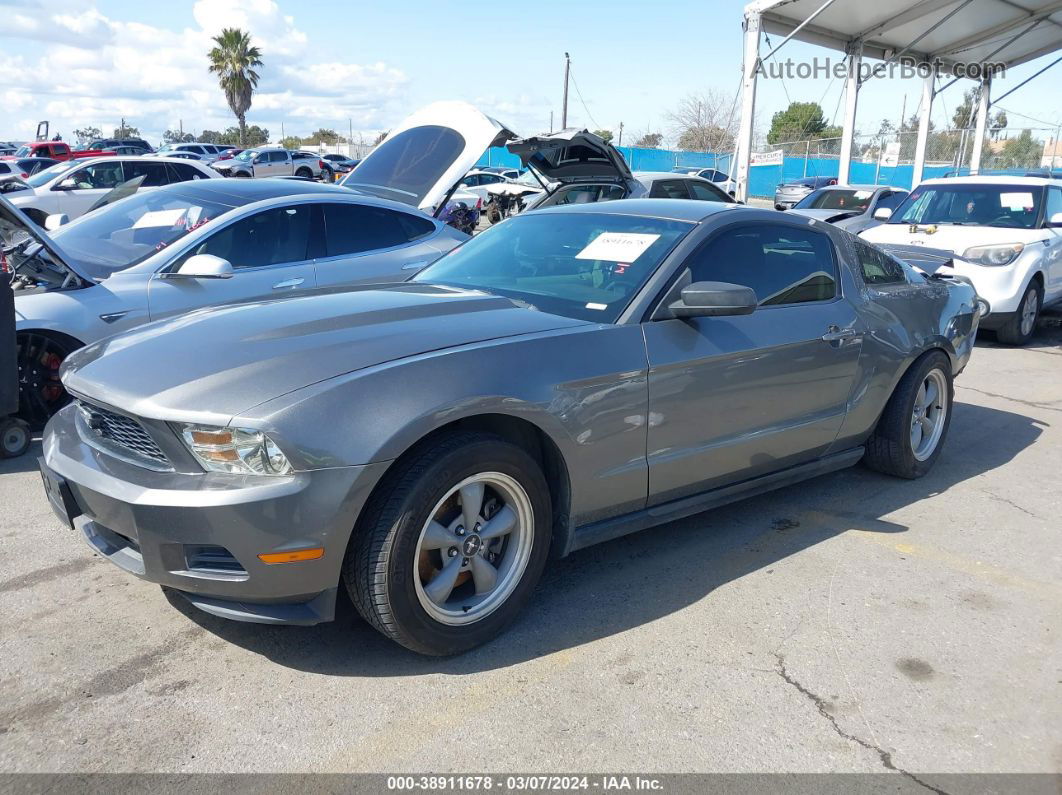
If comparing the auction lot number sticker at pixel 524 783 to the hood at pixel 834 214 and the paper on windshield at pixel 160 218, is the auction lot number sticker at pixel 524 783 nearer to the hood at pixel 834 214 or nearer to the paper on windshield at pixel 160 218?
the paper on windshield at pixel 160 218

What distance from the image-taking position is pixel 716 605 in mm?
3656

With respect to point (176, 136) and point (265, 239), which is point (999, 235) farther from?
point (176, 136)

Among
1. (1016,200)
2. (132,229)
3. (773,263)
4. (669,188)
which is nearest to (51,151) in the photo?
(669,188)

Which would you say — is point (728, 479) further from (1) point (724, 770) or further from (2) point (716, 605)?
(1) point (724, 770)

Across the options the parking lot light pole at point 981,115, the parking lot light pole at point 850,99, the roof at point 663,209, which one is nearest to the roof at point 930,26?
the parking lot light pole at point 850,99

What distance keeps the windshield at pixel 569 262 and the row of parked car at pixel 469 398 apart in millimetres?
14

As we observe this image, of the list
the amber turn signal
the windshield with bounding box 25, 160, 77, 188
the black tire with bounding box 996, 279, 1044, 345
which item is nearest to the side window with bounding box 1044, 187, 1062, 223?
the black tire with bounding box 996, 279, 1044, 345

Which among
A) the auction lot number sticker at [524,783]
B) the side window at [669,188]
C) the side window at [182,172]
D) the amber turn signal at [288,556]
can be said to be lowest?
the auction lot number sticker at [524,783]

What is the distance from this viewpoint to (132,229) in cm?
664

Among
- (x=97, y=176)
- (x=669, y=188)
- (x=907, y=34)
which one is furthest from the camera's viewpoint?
(x=907, y=34)

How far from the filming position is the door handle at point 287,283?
6121mm

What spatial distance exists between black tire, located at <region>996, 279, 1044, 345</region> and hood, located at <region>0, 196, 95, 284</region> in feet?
29.3

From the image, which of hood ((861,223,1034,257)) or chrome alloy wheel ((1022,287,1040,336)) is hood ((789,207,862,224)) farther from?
chrome alloy wheel ((1022,287,1040,336))

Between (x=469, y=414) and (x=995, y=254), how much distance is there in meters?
8.36
